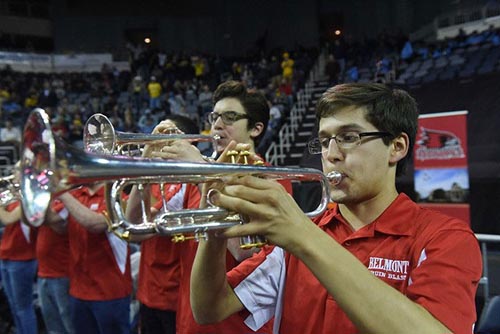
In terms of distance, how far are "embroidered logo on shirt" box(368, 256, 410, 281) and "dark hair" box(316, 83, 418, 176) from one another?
13.7 inches

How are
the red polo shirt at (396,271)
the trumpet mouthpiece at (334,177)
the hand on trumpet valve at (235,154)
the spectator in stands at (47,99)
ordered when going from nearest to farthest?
the red polo shirt at (396,271) → the hand on trumpet valve at (235,154) → the trumpet mouthpiece at (334,177) → the spectator in stands at (47,99)

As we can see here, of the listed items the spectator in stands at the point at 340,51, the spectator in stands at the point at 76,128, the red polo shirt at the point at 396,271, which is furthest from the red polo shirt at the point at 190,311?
the spectator in stands at the point at 340,51

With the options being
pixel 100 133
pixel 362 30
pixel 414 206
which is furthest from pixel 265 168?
pixel 362 30

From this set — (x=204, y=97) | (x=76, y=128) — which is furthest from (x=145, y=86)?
(x=76, y=128)

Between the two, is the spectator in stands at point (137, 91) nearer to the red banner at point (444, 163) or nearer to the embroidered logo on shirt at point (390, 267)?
the red banner at point (444, 163)

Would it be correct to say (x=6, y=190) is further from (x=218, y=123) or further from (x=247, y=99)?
(x=247, y=99)

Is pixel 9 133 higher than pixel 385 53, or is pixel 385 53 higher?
pixel 385 53

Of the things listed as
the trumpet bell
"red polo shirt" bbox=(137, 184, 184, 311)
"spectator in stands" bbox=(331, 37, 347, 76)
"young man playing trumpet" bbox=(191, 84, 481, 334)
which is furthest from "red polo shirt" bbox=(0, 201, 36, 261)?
"spectator in stands" bbox=(331, 37, 347, 76)

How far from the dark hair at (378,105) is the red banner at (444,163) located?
11.3 ft

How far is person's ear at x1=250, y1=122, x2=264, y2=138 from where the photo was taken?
2.78m

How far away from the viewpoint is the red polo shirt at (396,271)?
4.09 feet

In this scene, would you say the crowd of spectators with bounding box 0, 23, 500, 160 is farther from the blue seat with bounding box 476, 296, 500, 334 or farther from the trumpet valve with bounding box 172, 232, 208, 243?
the trumpet valve with bounding box 172, 232, 208, 243

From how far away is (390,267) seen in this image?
4.64 feet

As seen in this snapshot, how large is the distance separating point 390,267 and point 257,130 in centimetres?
150
